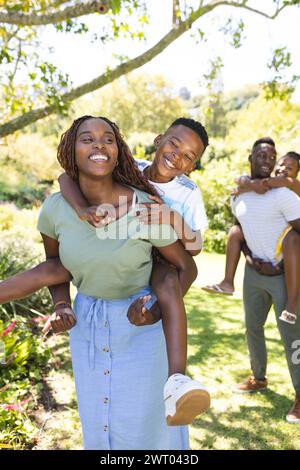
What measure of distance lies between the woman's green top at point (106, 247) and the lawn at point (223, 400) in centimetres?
193

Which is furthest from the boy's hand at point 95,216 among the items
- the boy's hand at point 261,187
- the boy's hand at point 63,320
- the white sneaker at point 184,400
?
the boy's hand at point 261,187

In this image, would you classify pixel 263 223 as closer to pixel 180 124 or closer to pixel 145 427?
pixel 180 124

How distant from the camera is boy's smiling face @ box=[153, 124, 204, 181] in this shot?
232 centimetres

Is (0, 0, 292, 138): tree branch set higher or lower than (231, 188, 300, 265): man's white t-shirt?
higher

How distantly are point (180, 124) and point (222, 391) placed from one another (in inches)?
109

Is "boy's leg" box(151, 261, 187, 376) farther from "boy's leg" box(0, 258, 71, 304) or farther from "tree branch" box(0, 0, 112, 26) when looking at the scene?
"tree branch" box(0, 0, 112, 26)

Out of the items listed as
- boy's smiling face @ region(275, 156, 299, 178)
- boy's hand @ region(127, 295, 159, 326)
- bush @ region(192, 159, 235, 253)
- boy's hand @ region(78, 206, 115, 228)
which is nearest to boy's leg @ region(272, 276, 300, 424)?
boy's smiling face @ region(275, 156, 299, 178)

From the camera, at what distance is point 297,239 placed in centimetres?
358

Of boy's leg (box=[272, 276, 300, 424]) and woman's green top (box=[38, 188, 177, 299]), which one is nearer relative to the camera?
woman's green top (box=[38, 188, 177, 299])

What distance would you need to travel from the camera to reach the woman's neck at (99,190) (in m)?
2.04

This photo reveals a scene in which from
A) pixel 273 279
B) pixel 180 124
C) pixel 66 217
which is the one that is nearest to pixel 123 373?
pixel 66 217

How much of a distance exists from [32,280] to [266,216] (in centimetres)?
212

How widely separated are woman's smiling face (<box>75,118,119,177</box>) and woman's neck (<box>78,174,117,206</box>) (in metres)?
0.05

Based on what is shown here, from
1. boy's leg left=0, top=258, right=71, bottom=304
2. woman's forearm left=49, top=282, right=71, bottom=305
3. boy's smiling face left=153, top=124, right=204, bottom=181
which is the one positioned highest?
boy's smiling face left=153, top=124, right=204, bottom=181
